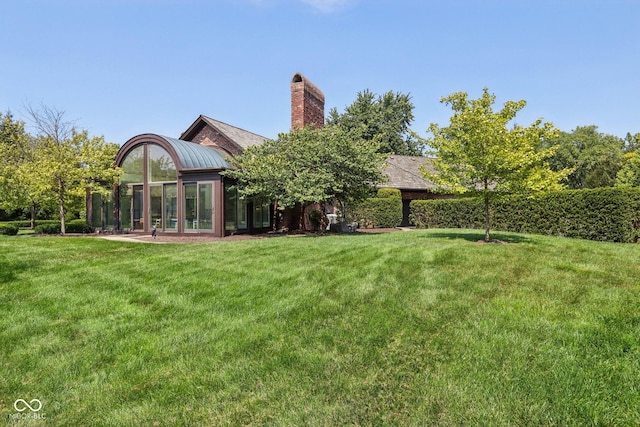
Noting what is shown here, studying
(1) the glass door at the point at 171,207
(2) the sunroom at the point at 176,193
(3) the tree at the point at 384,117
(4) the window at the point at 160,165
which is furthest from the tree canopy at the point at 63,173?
(3) the tree at the point at 384,117

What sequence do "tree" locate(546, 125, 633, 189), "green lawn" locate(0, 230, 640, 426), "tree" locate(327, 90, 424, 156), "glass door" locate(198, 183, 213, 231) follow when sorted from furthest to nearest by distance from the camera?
1. "tree" locate(327, 90, 424, 156)
2. "tree" locate(546, 125, 633, 189)
3. "glass door" locate(198, 183, 213, 231)
4. "green lawn" locate(0, 230, 640, 426)

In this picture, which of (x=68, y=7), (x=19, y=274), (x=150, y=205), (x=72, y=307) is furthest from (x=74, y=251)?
(x=150, y=205)

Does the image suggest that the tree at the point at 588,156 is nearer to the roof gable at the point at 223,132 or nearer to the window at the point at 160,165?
the roof gable at the point at 223,132

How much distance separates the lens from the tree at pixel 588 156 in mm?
37834

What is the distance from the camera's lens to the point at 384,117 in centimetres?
4462

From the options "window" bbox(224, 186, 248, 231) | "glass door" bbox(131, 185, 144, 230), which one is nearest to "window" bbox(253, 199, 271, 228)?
"window" bbox(224, 186, 248, 231)

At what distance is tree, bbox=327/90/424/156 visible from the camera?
42.8 meters

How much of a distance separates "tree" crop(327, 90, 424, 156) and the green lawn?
119 feet

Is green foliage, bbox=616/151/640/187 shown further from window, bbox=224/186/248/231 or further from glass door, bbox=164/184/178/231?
glass door, bbox=164/184/178/231

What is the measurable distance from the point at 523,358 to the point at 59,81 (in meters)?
23.4

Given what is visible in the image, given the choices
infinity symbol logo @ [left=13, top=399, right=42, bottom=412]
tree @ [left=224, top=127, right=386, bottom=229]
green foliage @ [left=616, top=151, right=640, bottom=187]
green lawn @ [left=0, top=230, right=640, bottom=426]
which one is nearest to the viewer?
green lawn @ [left=0, top=230, right=640, bottom=426]

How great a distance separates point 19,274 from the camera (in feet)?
24.2

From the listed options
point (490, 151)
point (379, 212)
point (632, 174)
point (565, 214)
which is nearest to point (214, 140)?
point (379, 212)

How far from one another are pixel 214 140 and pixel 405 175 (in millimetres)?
15020
